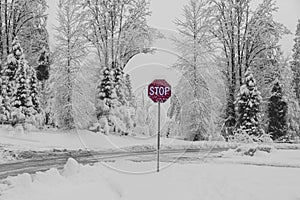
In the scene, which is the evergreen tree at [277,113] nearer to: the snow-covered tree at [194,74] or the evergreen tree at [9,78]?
the snow-covered tree at [194,74]

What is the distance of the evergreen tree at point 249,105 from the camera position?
28000 mm

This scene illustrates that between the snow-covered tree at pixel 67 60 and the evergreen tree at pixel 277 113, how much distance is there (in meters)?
15.1

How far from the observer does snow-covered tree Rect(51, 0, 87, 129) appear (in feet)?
86.6

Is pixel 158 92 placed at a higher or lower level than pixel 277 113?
lower

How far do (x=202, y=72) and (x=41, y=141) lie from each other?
12.4 m

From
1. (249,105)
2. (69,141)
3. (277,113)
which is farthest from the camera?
(277,113)

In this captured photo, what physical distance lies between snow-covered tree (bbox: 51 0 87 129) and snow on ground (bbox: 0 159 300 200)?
1633 cm

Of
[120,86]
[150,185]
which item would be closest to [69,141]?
[120,86]

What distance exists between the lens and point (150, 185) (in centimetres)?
927

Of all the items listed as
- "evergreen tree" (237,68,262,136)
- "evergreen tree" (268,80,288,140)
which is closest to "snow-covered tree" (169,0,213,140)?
"evergreen tree" (237,68,262,136)

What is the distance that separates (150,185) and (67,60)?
763 inches

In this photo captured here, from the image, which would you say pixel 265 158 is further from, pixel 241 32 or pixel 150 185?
pixel 241 32

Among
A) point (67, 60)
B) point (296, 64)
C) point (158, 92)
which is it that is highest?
point (296, 64)

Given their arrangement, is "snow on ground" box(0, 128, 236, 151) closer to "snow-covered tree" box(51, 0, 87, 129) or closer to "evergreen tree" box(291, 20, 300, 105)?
"snow-covered tree" box(51, 0, 87, 129)
